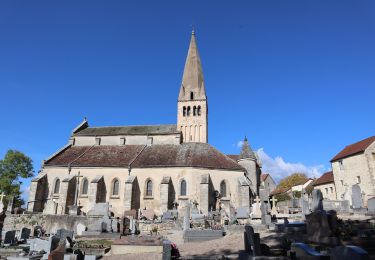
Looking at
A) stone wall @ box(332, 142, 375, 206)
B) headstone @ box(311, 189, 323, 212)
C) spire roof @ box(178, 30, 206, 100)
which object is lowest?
headstone @ box(311, 189, 323, 212)

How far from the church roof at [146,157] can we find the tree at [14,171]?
10158 mm

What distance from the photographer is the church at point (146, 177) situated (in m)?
29.9

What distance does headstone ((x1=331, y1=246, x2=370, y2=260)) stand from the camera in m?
4.53

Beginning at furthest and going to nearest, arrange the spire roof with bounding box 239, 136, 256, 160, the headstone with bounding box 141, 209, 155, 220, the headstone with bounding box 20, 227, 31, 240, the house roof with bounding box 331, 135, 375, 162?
the spire roof with bounding box 239, 136, 256, 160
the house roof with bounding box 331, 135, 375, 162
the headstone with bounding box 141, 209, 155, 220
the headstone with bounding box 20, 227, 31, 240

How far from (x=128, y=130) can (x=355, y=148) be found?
28.1 meters

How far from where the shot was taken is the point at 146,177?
31.3 meters

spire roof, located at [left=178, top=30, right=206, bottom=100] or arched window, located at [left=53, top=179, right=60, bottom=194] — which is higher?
spire roof, located at [left=178, top=30, right=206, bottom=100]

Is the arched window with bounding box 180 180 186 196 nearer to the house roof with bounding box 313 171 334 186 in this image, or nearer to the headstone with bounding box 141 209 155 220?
the headstone with bounding box 141 209 155 220

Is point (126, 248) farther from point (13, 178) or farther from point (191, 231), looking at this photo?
point (13, 178)

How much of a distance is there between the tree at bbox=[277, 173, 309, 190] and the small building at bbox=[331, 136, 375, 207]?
2567cm

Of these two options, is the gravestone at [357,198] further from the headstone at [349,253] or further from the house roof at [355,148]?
the headstone at [349,253]

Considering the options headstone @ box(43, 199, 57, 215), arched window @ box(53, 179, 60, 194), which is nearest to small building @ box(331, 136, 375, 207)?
headstone @ box(43, 199, 57, 215)

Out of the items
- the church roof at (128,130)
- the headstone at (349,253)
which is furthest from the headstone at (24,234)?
the church roof at (128,130)

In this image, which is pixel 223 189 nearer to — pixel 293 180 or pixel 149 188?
pixel 149 188
